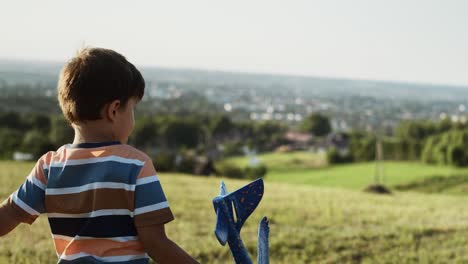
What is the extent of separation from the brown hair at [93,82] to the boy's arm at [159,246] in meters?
0.37

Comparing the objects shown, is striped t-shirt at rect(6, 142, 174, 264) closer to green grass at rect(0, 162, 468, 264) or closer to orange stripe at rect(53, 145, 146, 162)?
orange stripe at rect(53, 145, 146, 162)

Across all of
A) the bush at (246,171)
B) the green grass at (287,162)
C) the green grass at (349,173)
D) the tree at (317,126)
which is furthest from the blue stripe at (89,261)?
the tree at (317,126)

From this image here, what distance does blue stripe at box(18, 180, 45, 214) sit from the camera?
1.97 m

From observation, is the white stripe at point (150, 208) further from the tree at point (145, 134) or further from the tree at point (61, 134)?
the tree at point (145, 134)

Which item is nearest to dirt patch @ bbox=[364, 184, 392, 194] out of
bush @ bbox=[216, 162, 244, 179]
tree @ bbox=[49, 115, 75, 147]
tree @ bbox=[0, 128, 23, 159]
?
tree @ bbox=[49, 115, 75, 147]

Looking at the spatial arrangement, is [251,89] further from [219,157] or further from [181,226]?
[181,226]

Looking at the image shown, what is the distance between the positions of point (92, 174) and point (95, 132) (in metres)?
0.13

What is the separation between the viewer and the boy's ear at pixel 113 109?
183 cm

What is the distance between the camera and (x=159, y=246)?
1.79 meters

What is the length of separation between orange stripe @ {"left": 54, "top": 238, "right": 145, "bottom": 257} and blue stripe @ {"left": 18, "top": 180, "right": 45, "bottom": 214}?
0.62 ft

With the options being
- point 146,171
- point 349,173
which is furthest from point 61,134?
point 146,171

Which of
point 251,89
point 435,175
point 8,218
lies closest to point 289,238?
point 8,218

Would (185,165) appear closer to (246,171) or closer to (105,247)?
(246,171)

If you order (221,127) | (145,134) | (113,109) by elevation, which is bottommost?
(221,127)
